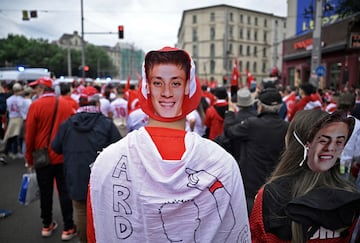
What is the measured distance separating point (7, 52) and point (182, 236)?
59095 mm

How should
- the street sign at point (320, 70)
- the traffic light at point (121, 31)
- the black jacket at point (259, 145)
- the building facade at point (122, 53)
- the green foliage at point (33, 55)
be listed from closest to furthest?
1. the black jacket at point (259, 145)
2. the street sign at point (320, 70)
3. the traffic light at point (121, 31)
4. the green foliage at point (33, 55)
5. the building facade at point (122, 53)

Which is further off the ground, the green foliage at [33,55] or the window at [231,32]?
the window at [231,32]

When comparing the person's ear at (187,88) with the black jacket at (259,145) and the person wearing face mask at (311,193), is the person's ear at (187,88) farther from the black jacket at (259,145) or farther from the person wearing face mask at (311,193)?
the black jacket at (259,145)

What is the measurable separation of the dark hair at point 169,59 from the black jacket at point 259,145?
192cm

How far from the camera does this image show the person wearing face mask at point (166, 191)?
53.9 inches

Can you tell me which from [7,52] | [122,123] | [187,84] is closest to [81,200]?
[187,84]

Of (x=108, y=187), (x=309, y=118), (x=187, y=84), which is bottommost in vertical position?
(x=108, y=187)

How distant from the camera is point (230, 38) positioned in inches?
2977

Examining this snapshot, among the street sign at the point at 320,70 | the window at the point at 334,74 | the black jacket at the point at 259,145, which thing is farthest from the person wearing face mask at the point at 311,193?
the window at the point at 334,74

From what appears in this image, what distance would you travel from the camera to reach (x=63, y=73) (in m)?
61.9

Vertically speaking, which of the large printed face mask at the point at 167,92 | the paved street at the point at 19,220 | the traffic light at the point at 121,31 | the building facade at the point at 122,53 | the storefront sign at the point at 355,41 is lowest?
the paved street at the point at 19,220

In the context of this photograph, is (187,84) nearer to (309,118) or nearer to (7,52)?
(309,118)

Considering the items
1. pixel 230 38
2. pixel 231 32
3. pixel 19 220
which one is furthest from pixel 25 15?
pixel 231 32

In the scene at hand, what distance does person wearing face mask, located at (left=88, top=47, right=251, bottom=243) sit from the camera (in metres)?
1.37
